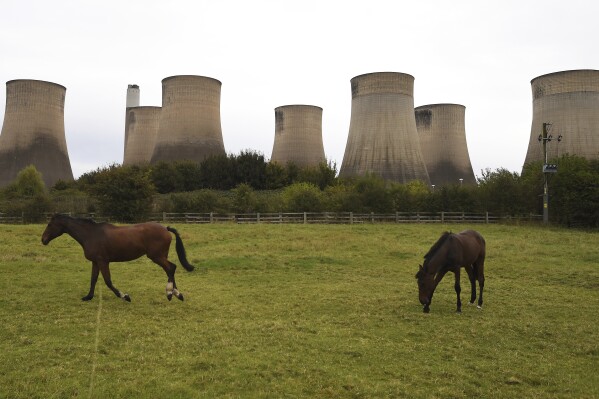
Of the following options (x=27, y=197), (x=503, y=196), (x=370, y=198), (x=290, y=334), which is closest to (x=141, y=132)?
(x=27, y=197)

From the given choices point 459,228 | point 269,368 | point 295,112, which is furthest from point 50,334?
point 295,112

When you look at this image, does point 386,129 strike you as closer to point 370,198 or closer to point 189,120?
point 370,198

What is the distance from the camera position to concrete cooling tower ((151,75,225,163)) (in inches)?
1720

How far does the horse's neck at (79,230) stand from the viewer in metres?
8.66

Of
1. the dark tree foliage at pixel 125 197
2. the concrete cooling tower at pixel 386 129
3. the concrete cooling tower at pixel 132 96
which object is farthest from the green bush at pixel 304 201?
the concrete cooling tower at pixel 132 96

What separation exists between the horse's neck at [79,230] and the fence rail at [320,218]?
21.2 meters

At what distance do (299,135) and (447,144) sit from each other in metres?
14.8

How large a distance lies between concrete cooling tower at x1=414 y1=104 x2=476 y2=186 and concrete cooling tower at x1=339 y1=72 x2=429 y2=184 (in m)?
10.6

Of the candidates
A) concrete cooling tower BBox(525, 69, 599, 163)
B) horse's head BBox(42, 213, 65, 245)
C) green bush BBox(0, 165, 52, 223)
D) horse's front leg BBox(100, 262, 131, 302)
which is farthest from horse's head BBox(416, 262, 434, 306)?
concrete cooling tower BBox(525, 69, 599, 163)

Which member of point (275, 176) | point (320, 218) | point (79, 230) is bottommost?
point (320, 218)

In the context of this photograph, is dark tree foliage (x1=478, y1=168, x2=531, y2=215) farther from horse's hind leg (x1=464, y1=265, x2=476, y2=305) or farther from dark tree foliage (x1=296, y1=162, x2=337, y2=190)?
horse's hind leg (x1=464, y1=265, x2=476, y2=305)

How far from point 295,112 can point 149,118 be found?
59.1 feet

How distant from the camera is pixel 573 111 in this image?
36.7 metres

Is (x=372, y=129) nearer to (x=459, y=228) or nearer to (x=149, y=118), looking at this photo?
(x=459, y=228)
